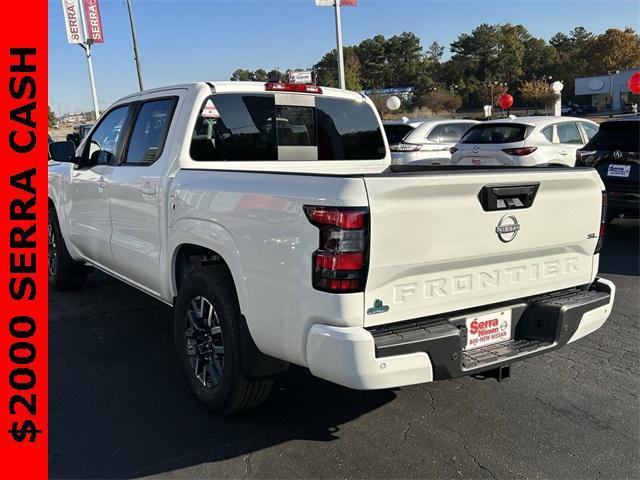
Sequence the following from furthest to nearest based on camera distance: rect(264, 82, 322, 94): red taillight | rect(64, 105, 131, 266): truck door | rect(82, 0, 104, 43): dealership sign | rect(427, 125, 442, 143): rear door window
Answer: rect(82, 0, 104, 43): dealership sign → rect(427, 125, 442, 143): rear door window → rect(64, 105, 131, 266): truck door → rect(264, 82, 322, 94): red taillight

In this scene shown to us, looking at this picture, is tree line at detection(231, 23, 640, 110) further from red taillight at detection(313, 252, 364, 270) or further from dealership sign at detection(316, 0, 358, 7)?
red taillight at detection(313, 252, 364, 270)

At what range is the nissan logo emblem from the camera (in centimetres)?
288

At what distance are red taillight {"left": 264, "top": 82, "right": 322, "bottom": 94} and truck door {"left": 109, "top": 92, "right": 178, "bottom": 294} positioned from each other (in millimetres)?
671

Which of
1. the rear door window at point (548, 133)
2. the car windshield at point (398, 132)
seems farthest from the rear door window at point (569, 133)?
the car windshield at point (398, 132)

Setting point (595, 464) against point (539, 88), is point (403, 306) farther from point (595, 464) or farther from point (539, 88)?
point (539, 88)

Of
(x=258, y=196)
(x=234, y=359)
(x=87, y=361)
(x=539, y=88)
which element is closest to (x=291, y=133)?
(x=258, y=196)

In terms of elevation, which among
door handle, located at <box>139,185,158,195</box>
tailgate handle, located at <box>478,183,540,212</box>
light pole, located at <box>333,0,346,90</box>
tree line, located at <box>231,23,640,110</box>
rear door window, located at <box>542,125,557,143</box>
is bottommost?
tailgate handle, located at <box>478,183,540,212</box>

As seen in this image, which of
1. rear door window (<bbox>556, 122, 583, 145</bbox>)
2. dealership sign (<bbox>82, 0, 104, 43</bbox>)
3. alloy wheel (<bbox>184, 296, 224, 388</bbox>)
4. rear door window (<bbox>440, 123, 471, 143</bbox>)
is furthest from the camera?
dealership sign (<bbox>82, 0, 104, 43</bbox>)

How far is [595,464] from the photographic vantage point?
9.52ft

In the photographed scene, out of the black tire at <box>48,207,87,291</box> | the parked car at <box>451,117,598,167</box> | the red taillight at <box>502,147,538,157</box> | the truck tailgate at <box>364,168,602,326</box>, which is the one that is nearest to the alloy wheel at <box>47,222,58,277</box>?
the black tire at <box>48,207,87,291</box>

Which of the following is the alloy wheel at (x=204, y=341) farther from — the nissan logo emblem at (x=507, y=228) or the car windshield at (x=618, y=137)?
the car windshield at (x=618, y=137)

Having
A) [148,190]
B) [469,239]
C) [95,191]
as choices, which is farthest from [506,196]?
[95,191]

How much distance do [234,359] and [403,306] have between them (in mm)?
1022

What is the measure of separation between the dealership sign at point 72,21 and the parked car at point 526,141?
78.0 feet
